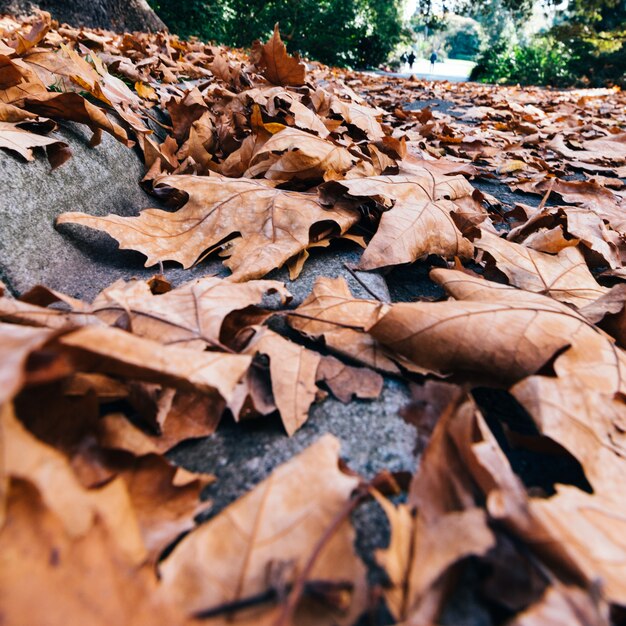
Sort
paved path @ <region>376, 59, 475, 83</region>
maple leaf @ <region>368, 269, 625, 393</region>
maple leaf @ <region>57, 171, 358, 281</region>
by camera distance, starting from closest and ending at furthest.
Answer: maple leaf @ <region>368, 269, 625, 393</region>
maple leaf @ <region>57, 171, 358, 281</region>
paved path @ <region>376, 59, 475, 83</region>

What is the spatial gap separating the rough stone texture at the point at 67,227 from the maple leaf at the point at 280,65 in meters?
0.88

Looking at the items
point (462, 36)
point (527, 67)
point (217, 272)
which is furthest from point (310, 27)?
point (462, 36)

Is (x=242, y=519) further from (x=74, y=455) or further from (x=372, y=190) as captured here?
(x=372, y=190)

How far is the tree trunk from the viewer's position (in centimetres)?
551

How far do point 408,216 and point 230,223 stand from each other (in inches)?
17.5

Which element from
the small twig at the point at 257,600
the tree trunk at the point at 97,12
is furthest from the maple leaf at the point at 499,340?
the tree trunk at the point at 97,12

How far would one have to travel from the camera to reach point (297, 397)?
659 millimetres

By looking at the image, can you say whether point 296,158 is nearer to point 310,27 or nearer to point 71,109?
point 71,109

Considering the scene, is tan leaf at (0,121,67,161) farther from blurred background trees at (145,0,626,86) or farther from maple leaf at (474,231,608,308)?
blurred background trees at (145,0,626,86)

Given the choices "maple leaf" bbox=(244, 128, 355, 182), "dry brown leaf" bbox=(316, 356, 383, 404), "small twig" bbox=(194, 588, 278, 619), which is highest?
"maple leaf" bbox=(244, 128, 355, 182)

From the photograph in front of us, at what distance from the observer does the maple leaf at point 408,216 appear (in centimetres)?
99

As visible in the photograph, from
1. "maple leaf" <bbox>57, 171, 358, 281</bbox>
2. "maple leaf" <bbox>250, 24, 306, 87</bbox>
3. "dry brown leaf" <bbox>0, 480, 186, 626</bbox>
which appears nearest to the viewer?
"dry brown leaf" <bbox>0, 480, 186, 626</bbox>

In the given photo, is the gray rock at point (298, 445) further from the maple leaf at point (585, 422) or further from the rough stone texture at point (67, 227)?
the rough stone texture at point (67, 227)

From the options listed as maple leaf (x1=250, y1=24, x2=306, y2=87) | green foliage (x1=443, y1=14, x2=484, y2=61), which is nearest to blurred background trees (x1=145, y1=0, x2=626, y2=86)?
maple leaf (x1=250, y1=24, x2=306, y2=87)
